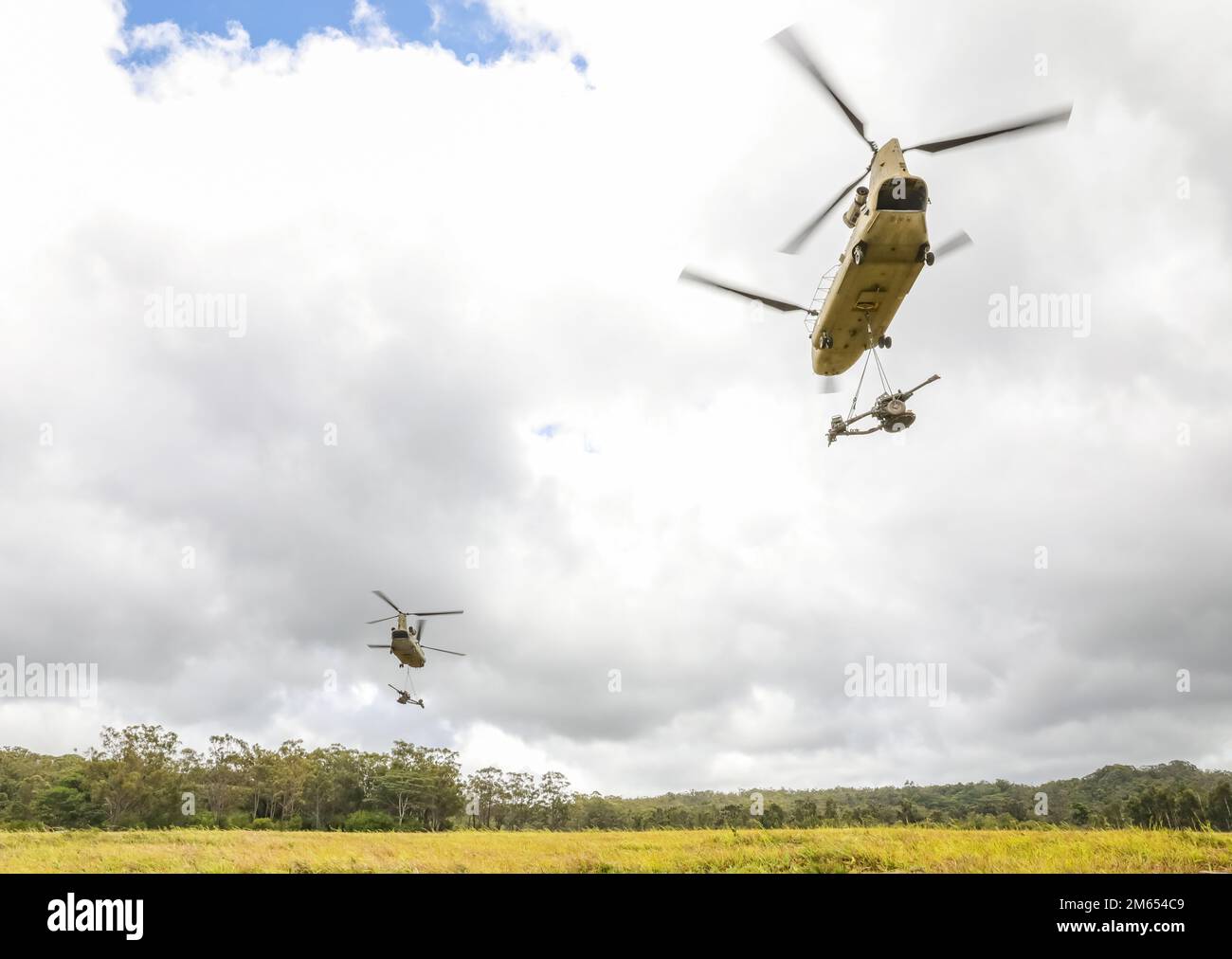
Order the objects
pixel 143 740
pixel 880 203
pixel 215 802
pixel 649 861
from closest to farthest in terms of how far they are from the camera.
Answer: pixel 880 203 < pixel 649 861 < pixel 143 740 < pixel 215 802

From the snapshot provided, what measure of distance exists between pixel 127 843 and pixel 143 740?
1739 inches

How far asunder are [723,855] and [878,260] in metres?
15.4

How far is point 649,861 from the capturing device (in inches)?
723

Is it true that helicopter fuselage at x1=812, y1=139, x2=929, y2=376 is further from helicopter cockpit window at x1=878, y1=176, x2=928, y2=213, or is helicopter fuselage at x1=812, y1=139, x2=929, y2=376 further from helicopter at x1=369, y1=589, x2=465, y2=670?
helicopter at x1=369, y1=589, x2=465, y2=670

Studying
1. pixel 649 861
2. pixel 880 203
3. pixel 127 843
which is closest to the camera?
pixel 880 203

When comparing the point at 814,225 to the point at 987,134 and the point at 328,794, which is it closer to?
the point at 987,134

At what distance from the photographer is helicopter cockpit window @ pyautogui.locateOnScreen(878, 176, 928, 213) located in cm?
1656

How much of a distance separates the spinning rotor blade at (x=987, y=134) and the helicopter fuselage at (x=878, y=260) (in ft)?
2.29

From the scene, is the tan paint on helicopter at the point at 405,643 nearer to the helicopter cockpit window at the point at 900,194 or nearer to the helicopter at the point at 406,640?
the helicopter at the point at 406,640

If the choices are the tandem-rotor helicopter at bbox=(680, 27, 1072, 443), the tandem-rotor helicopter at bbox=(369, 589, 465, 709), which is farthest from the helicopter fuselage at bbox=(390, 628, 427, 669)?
the tandem-rotor helicopter at bbox=(680, 27, 1072, 443)
